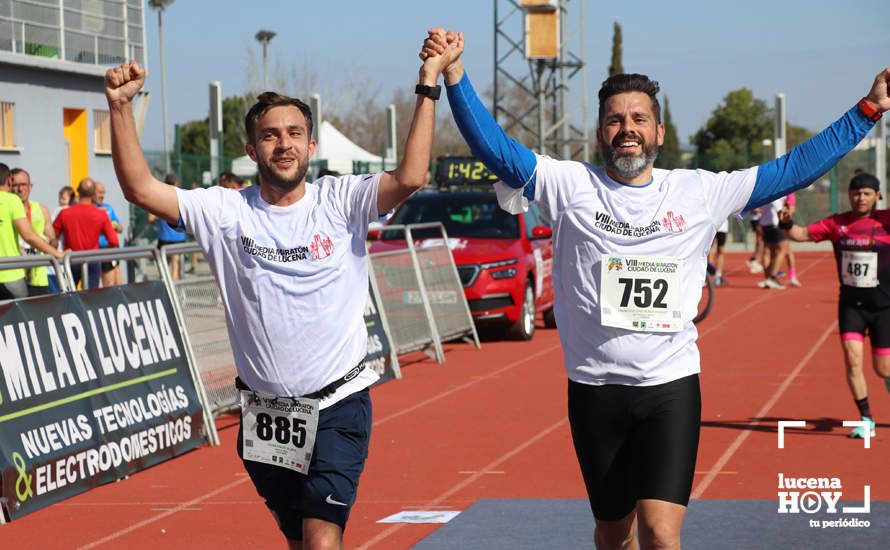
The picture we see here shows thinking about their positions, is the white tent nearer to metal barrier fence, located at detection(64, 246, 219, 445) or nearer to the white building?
the white building

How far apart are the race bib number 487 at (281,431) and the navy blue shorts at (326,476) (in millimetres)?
40

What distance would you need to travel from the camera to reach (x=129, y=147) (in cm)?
473

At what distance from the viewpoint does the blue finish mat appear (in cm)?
711

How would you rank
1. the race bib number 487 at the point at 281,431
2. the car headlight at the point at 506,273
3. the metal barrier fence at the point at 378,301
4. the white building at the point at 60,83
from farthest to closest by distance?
the white building at the point at 60,83 < the car headlight at the point at 506,273 < the metal barrier fence at the point at 378,301 < the race bib number 487 at the point at 281,431

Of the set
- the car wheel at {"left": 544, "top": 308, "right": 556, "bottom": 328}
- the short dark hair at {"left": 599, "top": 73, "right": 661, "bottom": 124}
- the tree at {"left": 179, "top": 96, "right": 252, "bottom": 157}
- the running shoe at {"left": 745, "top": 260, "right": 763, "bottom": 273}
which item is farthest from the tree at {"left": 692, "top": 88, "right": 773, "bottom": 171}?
the short dark hair at {"left": 599, "top": 73, "right": 661, "bottom": 124}

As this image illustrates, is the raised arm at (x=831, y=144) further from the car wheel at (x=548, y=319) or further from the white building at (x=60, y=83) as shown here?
the white building at (x=60, y=83)

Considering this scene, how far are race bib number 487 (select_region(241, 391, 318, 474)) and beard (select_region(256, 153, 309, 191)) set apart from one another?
0.77 m

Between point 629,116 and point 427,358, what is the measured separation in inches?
447

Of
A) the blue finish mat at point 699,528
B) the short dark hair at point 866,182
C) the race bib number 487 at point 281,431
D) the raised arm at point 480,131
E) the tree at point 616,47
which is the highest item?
the tree at point 616,47

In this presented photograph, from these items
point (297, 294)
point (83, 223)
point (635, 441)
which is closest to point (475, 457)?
point (635, 441)

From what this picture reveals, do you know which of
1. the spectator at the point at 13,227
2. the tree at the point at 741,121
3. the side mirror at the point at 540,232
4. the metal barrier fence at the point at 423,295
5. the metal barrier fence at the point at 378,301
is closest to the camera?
the metal barrier fence at the point at 378,301

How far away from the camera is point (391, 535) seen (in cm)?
749

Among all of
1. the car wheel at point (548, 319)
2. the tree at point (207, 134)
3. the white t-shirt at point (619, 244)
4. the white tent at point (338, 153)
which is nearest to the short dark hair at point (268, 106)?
the white t-shirt at point (619, 244)

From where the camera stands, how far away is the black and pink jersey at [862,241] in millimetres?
10164
